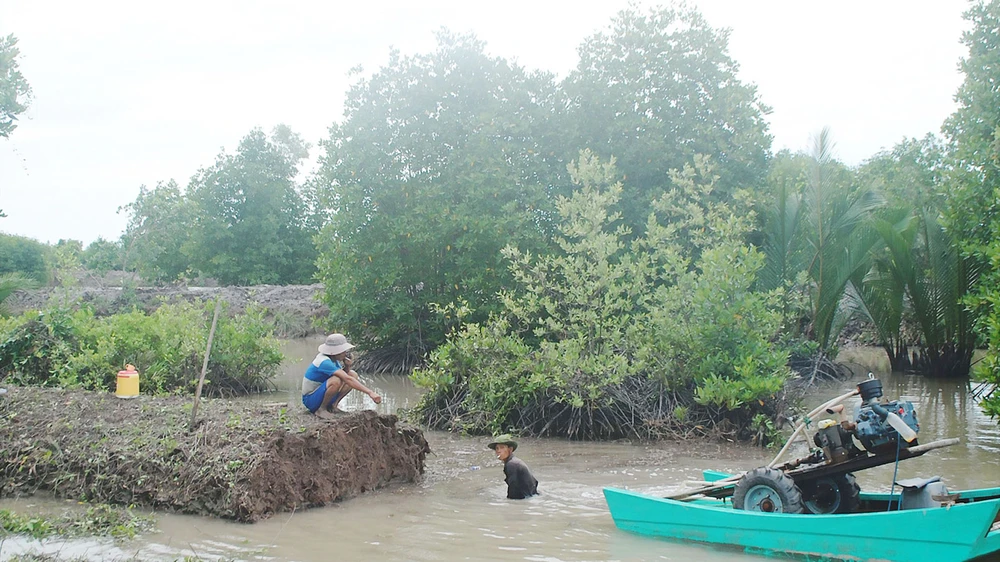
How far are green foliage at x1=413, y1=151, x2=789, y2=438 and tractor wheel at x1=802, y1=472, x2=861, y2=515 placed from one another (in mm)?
4434

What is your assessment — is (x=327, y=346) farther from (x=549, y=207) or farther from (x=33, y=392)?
(x=549, y=207)

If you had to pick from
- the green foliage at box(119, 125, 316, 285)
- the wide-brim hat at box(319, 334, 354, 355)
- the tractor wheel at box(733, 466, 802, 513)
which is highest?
the green foliage at box(119, 125, 316, 285)

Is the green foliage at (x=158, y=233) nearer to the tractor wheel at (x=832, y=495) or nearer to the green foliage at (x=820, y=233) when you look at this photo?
the green foliage at (x=820, y=233)

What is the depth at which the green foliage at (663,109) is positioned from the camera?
62.8ft

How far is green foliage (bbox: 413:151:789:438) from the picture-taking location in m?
11.8

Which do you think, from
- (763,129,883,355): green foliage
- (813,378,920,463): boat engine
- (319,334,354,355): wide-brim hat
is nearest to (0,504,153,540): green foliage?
(319,334,354,355): wide-brim hat

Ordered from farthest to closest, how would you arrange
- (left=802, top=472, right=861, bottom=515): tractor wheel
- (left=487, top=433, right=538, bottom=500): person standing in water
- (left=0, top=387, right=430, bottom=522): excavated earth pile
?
(left=487, top=433, right=538, bottom=500): person standing in water, (left=0, top=387, right=430, bottom=522): excavated earth pile, (left=802, top=472, right=861, bottom=515): tractor wheel

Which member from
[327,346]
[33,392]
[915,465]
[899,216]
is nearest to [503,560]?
[327,346]

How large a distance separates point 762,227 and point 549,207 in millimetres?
5129

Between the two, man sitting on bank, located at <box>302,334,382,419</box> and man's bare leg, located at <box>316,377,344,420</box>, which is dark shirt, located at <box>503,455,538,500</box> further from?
man's bare leg, located at <box>316,377,344,420</box>

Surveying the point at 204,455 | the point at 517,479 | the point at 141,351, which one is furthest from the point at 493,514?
the point at 141,351

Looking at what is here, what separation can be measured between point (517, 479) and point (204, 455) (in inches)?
123

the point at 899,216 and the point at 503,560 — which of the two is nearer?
the point at 503,560

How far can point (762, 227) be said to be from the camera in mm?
19281
